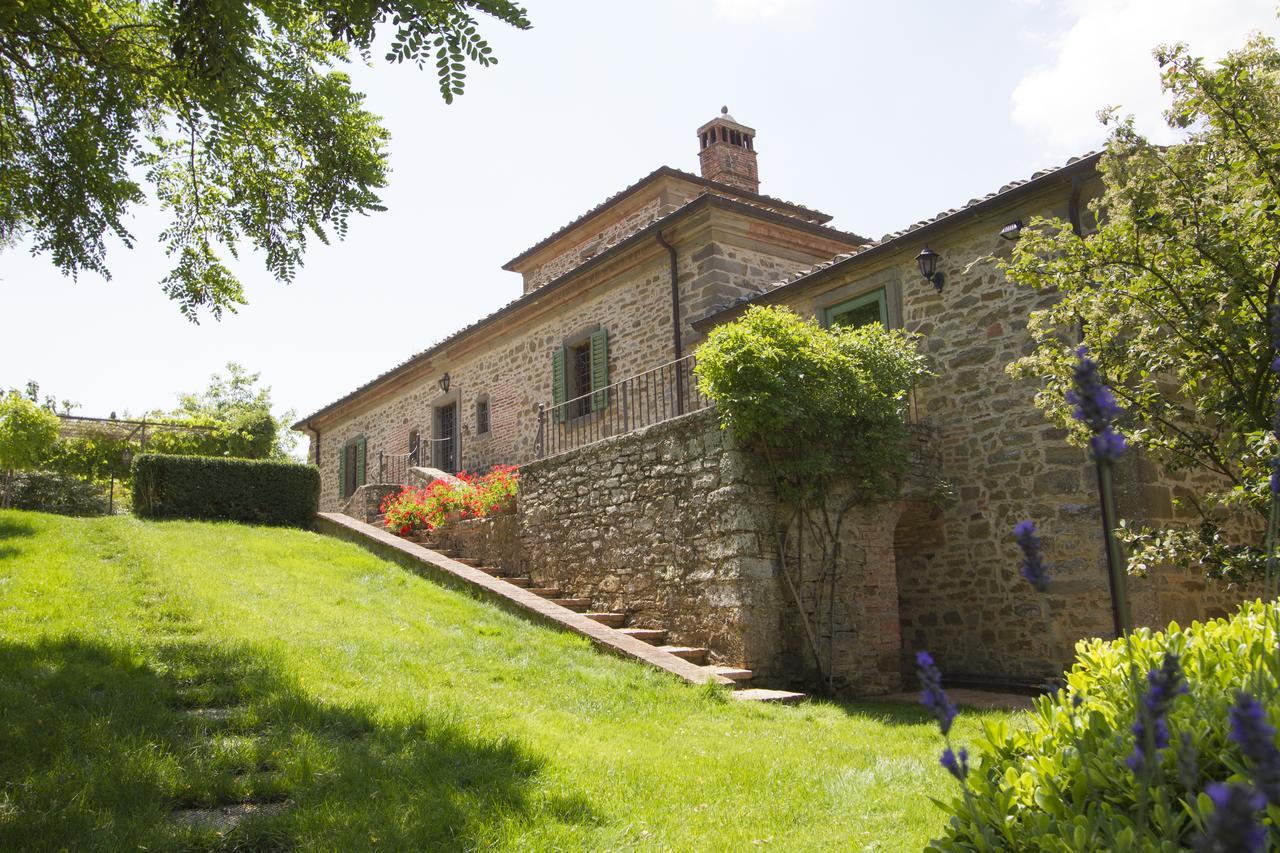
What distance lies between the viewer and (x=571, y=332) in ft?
48.9

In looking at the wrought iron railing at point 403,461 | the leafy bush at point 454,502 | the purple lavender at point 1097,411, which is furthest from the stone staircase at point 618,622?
the wrought iron railing at point 403,461

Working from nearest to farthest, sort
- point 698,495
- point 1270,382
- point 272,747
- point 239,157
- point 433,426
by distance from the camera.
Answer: point 272,747 < point 1270,382 < point 239,157 < point 698,495 < point 433,426

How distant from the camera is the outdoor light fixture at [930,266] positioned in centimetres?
942

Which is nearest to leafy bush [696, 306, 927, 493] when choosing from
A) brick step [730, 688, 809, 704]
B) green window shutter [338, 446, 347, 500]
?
brick step [730, 688, 809, 704]

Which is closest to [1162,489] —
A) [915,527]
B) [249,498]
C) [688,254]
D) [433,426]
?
[915,527]

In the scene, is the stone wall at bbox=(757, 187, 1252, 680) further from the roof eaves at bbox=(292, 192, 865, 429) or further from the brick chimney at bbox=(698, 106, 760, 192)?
the brick chimney at bbox=(698, 106, 760, 192)

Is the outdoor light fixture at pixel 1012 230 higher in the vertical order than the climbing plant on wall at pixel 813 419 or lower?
higher

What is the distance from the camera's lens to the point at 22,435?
56.9ft

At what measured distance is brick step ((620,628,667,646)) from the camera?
28.5 ft

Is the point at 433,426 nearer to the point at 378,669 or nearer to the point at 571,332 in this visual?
the point at 571,332

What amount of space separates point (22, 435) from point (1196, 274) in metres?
20.2

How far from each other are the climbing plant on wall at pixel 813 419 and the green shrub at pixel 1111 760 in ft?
17.5

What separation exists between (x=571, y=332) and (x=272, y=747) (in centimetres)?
1121

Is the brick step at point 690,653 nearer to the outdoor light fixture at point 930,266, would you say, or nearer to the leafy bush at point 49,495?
the outdoor light fixture at point 930,266
